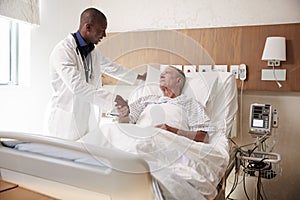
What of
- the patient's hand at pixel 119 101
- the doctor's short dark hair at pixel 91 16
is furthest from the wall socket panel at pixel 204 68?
the doctor's short dark hair at pixel 91 16

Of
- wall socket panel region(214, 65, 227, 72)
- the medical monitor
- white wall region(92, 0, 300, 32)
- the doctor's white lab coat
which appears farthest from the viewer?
wall socket panel region(214, 65, 227, 72)

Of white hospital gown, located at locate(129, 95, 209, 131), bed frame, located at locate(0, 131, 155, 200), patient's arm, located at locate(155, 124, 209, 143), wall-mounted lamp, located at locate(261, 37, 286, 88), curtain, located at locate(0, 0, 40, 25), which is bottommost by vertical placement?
bed frame, located at locate(0, 131, 155, 200)

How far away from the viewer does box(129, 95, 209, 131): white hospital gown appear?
1892 mm

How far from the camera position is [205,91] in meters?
2.16

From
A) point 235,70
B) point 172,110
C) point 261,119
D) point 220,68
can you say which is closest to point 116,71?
point 172,110

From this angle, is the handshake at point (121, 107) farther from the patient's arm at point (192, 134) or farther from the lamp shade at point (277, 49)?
the lamp shade at point (277, 49)

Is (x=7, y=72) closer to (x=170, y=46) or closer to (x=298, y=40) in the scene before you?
(x=170, y=46)

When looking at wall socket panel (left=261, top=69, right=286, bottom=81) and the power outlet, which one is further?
the power outlet

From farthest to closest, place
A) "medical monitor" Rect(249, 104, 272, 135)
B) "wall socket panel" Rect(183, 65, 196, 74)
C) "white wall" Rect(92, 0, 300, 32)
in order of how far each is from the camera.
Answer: "wall socket panel" Rect(183, 65, 196, 74) < "white wall" Rect(92, 0, 300, 32) < "medical monitor" Rect(249, 104, 272, 135)

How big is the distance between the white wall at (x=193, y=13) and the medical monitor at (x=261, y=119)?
712 millimetres

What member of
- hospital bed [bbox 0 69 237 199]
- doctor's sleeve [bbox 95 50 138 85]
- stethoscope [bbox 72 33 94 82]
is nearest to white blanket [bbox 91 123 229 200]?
hospital bed [bbox 0 69 237 199]

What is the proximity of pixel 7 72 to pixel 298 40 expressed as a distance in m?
2.40

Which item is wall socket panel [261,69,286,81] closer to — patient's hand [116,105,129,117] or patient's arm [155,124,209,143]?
patient's arm [155,124,209,143]

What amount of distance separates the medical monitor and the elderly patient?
35 cm
